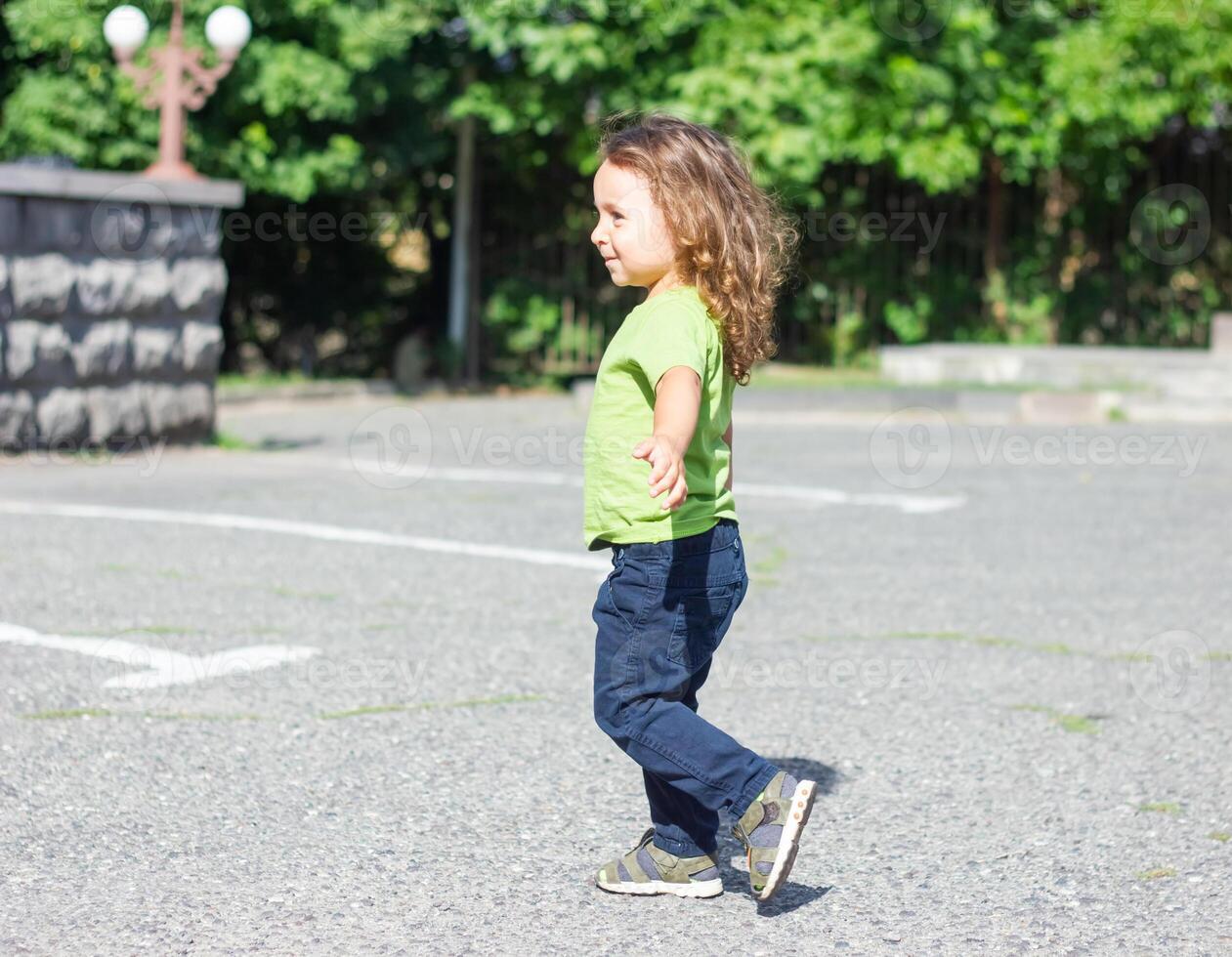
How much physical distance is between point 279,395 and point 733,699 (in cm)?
1035

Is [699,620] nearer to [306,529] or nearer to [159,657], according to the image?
[159,657]

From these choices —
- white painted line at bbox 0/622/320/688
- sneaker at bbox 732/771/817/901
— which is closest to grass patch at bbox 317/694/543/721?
white painted line at bbox 0/622/320/688

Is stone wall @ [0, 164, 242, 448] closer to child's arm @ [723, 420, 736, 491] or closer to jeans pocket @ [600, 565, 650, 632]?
child's arm @ [723, 420, 736, 491]

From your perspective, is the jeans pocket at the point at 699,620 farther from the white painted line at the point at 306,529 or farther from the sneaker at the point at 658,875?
the white painted line at the point at 306,529

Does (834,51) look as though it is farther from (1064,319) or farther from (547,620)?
(547,620)

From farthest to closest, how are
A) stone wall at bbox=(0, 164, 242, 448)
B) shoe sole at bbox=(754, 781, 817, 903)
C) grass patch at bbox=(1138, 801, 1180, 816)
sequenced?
1. stone wall at bbox=(0, 164, 242, 448)
2. grass patch at bbox=(1138, 801, 1180, 816)
3. shoe sole at bbox=(754, 781, 817, 903)

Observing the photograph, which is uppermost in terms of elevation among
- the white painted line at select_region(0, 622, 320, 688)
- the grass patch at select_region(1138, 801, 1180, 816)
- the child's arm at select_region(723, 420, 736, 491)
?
the child's arm at select_region(723, 420, 736, 491)

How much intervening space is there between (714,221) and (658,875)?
3.90ft

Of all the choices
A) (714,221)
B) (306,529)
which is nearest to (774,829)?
(714,221)

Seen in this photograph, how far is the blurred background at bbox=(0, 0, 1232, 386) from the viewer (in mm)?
14086

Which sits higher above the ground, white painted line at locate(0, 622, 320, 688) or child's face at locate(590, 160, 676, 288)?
child's face at locate(590, 160, 676, 288)

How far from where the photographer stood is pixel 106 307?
31.8ft

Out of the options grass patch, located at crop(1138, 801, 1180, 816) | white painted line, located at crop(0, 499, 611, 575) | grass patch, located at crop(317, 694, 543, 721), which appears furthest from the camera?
white painted line, located at crop(0, 499, 611, 575)

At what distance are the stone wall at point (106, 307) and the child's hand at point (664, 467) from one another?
7.19m
